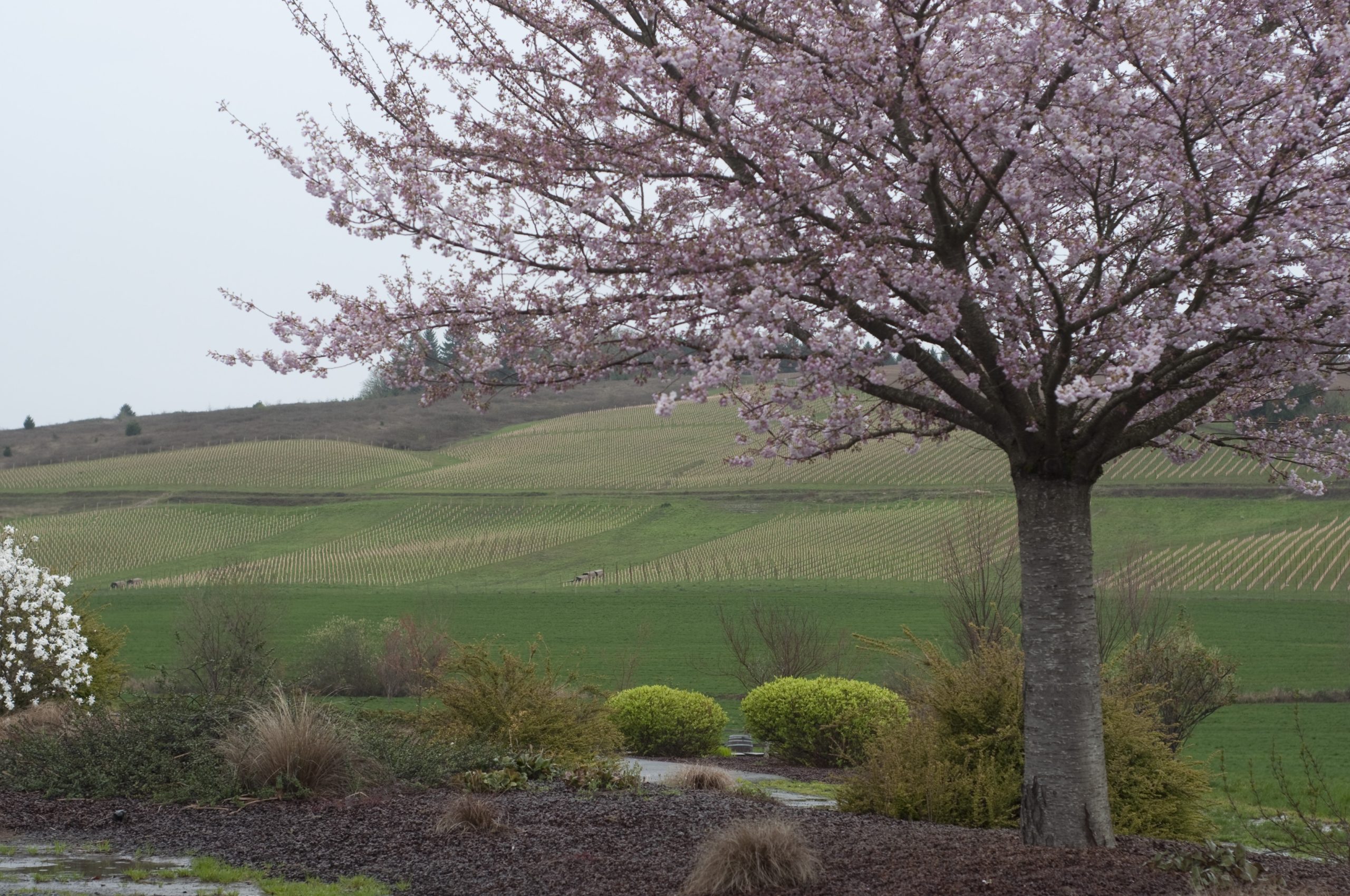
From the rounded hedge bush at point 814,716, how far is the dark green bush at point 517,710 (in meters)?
4.00

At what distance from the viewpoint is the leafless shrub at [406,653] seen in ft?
86.0

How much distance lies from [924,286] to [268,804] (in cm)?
636

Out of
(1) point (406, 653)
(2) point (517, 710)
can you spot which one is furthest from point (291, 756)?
(1) point (406, 653)

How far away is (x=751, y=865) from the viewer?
5984mm

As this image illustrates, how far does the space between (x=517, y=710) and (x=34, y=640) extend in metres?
6.29

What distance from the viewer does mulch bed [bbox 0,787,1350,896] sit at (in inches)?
229

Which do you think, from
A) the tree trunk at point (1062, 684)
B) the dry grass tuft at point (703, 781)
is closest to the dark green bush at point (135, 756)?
the dry grass tuft at point (703, 781)

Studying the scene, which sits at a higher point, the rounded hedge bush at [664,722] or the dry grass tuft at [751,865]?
the dry grass tuft at [751,865]

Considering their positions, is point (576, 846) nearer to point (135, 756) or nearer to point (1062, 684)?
point (1062, 684)

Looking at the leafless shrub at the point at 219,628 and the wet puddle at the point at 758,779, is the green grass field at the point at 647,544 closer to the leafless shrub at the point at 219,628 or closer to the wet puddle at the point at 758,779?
the leafless shrub at the point at 219,628

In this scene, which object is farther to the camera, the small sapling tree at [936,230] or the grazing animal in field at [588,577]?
the grazing animal in field at [588,577]

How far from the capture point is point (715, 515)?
7050 cm

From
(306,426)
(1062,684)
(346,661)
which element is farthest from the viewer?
(306,426)

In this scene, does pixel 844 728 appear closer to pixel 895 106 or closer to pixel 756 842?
pixel 756 842
